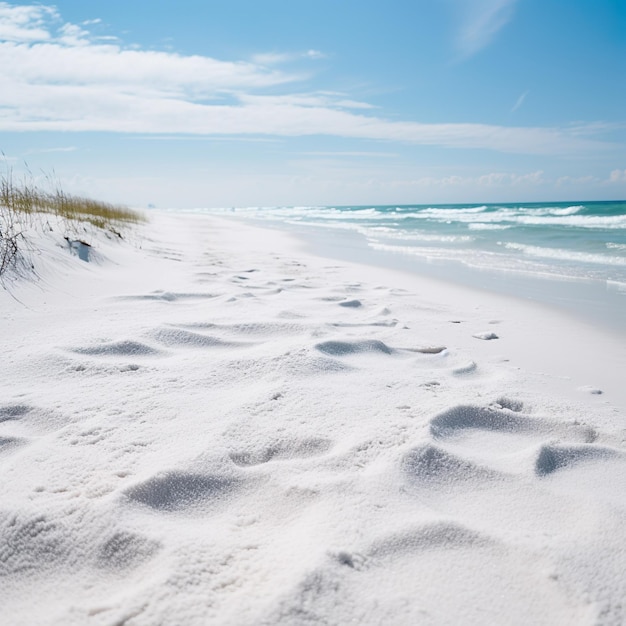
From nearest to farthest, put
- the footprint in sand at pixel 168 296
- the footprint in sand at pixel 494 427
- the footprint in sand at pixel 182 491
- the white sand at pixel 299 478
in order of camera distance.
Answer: the white sand at pixel 299 478 < the footprint in sand at pixel 182 491 < the footprint in sand at pixel 494 427 < the footprint in sand at pixel 168 296

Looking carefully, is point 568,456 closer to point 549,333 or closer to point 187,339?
point 187,339

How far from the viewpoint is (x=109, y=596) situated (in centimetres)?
89

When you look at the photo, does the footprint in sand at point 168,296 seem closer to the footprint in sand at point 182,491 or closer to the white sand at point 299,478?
the white sand at point 299,478

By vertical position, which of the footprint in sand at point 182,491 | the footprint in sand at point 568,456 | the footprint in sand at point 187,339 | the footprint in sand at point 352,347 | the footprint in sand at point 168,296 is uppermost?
the footprint in sand at point 168,296

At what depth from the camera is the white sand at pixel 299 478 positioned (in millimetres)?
906

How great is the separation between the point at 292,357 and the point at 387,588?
1.28 metres

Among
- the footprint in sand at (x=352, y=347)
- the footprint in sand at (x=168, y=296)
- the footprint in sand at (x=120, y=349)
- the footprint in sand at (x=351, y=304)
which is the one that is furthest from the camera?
the footprint in sand at (x=351, y=304)

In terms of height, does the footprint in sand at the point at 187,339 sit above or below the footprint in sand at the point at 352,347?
above

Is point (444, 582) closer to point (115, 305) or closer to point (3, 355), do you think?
point (3, 355)

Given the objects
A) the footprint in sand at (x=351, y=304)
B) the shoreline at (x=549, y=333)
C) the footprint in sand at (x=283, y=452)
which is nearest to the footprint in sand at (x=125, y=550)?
the footprint in sand at (x=283, y=452)

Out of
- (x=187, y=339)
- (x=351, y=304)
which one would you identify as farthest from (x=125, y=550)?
(x=351, y=304)

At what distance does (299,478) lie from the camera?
1265 mm

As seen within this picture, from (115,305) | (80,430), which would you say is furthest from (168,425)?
(115,305)

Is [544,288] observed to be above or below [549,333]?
above
